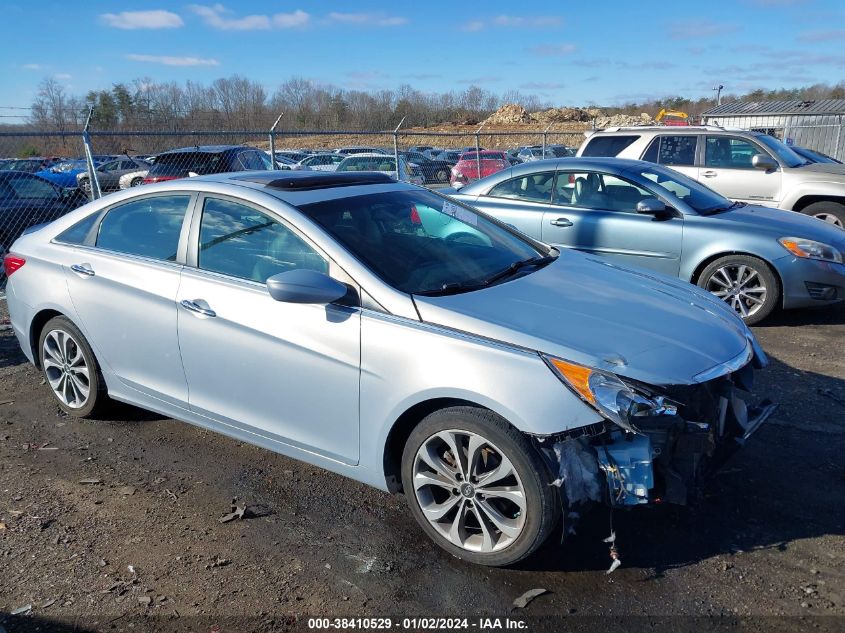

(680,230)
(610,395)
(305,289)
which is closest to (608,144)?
(680,230)

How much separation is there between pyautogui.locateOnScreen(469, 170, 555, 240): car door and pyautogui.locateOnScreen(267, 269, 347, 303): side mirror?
450 cm

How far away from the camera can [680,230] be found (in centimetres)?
687

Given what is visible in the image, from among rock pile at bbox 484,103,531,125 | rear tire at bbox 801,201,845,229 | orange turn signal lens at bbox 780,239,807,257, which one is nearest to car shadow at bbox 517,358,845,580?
orange turn signal lens at bbox 780,239,807,257

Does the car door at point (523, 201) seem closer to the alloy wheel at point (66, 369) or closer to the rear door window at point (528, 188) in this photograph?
the rear door window at point (528, 188)

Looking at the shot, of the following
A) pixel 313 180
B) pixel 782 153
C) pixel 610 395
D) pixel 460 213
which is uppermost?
pixel 782 153

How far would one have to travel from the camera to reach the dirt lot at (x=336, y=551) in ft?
9.38

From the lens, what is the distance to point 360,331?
3.31 metres

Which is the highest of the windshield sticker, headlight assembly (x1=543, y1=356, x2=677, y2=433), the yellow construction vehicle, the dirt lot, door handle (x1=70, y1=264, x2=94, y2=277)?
the yellow construction vehicle

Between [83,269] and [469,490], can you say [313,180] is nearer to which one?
[83,269]

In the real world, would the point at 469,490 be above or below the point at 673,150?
below

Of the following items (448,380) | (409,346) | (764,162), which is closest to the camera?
(448,380)

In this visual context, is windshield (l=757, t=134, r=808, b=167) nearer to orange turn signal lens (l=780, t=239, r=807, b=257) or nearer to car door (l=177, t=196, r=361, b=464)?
orange turn signal lens (l=780, t=239, r=807, b=257)

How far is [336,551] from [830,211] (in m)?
8.78

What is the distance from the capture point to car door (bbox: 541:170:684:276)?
6.95 m
